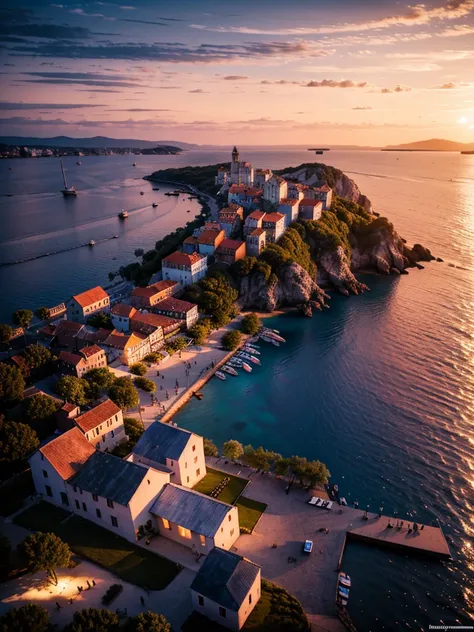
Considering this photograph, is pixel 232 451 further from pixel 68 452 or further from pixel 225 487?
pixel 68 452

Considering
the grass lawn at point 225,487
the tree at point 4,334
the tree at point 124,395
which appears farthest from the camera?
the tree at point 4,334

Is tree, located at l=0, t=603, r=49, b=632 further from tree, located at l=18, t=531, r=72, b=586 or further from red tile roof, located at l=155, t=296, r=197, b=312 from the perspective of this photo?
red tile roof, located at l=155, t=296, r=197, b=312

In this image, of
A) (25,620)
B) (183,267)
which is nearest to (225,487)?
Result: (25,620)

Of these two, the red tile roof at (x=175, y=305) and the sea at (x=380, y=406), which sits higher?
the red tile roof at (x=175, y=305)

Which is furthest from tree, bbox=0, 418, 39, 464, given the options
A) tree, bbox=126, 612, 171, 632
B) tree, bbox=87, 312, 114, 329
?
tree, bbox=87, 312, 114, 329

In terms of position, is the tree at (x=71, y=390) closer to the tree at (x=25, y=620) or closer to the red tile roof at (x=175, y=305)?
the red tile roof at (x=175, y=305)

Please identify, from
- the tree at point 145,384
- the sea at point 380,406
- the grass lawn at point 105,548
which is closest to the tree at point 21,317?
the sea at point 380,406
